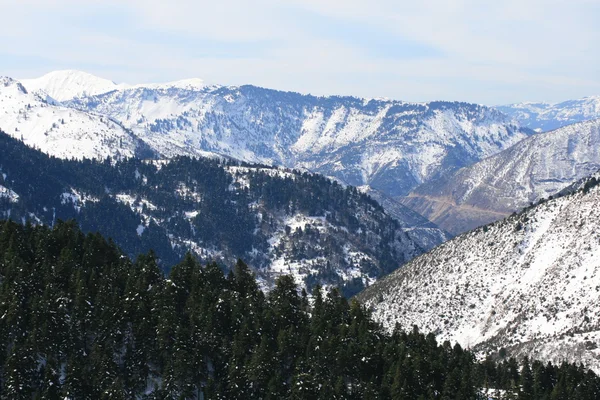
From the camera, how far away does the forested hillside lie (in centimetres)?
10275

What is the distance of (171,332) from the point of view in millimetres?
110312

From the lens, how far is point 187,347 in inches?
4269

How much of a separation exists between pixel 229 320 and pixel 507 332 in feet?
341

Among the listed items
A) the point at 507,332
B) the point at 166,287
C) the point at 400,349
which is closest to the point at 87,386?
the point at 166,287

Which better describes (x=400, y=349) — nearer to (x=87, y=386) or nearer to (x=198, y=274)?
(x=198, y=274)

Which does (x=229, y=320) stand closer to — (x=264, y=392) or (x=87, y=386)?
(x=264, y=392)

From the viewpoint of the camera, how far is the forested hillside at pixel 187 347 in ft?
337

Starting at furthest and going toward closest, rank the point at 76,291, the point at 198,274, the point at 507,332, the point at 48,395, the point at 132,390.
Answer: the point at 507,332 < the point at 198,274 < the point at 76,291 < the point at 132,390 < the point at 48,395

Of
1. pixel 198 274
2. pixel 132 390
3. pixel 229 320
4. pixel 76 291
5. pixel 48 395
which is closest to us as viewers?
pixel 48 395

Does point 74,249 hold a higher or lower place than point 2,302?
higher

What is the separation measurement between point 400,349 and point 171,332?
38813 mm

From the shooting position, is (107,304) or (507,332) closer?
(107,304)

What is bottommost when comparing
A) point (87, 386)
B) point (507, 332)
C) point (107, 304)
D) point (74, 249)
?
point (507, 332)

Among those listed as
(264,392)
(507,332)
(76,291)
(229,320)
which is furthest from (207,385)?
(507,332)
